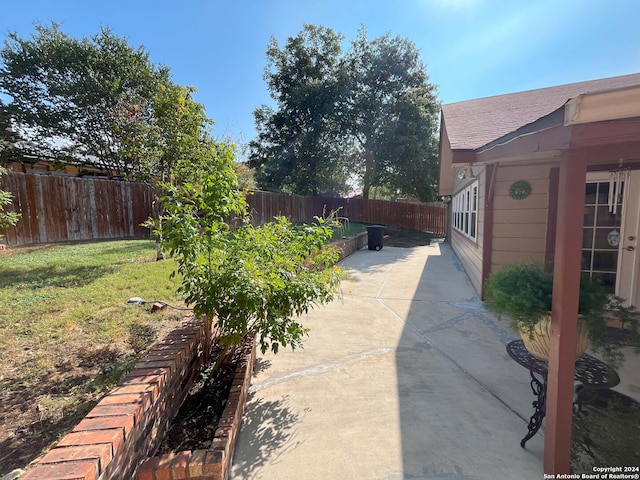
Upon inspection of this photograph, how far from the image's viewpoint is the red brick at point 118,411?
1.49 m

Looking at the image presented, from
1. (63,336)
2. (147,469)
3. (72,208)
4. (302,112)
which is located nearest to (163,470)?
(147,469)

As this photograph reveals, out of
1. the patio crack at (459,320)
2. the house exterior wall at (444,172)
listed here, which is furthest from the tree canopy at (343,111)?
the patio crack at (459,320)

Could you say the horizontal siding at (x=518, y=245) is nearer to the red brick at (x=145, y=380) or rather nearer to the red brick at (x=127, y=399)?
the red brick at (x=145, y=380)

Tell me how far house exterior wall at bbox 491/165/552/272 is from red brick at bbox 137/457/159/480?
5052mm

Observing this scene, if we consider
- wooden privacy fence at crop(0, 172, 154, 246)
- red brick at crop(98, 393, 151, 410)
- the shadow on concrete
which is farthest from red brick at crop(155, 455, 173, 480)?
wooden privacy fence at crop(0, 172, 154, 246)

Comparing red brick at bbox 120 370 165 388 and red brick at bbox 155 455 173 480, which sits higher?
red brick at bbox 120 370 165 388

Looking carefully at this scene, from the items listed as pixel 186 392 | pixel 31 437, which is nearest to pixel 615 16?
pixel 186 392

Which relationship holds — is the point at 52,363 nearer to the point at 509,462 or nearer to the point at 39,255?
the point at 509,462

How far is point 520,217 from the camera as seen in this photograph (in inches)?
186

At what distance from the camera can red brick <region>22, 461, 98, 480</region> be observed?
112 cm

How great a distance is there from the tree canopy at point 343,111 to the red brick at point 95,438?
1603 centimetres

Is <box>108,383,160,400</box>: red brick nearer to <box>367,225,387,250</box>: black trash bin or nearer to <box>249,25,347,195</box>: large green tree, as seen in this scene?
<box>367,225,387,250</box>: black trash bin

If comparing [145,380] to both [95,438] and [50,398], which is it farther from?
[50,398]

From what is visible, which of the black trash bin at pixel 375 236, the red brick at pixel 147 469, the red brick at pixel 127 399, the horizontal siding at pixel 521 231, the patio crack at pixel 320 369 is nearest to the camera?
the red brick at pixel 147 469
